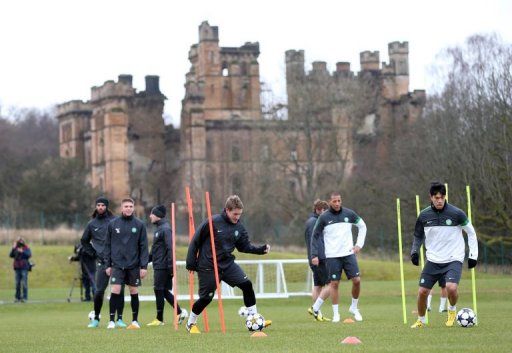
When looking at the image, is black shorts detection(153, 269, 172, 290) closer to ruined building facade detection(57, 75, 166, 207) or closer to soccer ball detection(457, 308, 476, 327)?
soccer ball detection(457, 308, 476, 327)

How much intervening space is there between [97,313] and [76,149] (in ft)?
389

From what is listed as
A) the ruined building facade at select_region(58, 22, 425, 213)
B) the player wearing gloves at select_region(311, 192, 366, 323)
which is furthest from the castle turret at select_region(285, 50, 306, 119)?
the player wearing gloves at select_region(311, 192, 366, 323)

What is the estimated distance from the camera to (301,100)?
338 ft

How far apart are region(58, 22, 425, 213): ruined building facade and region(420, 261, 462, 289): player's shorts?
75010 millimetres

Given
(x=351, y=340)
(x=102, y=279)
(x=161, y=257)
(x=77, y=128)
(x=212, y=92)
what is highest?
(x=212, y=92)

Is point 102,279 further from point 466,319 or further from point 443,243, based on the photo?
point 466,319

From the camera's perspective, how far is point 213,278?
20.5 m

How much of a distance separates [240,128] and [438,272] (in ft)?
343

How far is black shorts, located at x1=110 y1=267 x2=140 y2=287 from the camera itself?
2272cm

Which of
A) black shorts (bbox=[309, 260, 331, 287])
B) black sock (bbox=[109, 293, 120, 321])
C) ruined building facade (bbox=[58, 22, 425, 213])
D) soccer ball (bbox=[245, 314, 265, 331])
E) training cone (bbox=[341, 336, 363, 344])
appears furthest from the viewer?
ruined building facade (bbox=[58, 22, 425, 213])

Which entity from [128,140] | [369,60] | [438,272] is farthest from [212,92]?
[438,272]

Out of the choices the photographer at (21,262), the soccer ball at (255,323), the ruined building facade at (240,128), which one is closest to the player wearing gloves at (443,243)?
the soccer ball at (255,323)

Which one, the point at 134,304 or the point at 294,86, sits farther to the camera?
the point at 294,86

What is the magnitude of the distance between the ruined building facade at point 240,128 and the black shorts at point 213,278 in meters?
75.3
